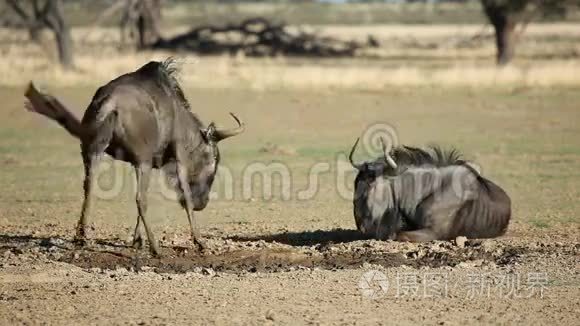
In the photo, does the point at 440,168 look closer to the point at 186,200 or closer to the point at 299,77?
the point at 186,200

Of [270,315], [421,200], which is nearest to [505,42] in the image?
[421,200]

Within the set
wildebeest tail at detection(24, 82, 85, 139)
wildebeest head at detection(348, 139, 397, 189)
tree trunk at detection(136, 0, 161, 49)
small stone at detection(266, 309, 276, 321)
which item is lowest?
small stone at detection(266, 309, 276, 321)

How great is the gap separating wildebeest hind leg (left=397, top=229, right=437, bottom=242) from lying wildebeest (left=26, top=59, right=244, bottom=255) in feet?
6.25

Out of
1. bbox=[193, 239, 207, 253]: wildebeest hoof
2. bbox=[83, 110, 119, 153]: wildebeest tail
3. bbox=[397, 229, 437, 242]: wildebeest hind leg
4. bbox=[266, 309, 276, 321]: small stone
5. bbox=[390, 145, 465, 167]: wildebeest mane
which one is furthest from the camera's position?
bbox=[390, 145, 465, 167]: wildebeest mane

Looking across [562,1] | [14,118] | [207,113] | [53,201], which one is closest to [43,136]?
[14,118]

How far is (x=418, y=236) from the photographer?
11.1m

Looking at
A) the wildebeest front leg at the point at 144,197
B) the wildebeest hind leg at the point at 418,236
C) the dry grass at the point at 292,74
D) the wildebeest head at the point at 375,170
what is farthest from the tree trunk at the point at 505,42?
the wildebeest front leg at the point at 144,197

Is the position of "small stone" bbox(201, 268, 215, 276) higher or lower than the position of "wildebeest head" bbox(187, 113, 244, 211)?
lower

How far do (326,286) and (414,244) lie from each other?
2025mm

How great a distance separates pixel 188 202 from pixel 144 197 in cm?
78

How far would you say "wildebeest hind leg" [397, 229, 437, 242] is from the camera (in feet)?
36.2

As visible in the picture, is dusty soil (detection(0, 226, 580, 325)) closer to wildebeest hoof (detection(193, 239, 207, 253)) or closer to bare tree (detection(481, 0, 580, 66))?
wildebeest hoof (detection(193, 239, 207, 253))

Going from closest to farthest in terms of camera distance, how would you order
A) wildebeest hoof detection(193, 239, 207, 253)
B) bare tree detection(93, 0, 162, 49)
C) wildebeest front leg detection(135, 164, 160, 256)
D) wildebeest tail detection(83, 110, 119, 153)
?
wildebeest tail detection(83, 110, 119, 153) < wildebeest front leg detection(135, 164, 160, 256) < wildebeest hoof detection(193, 239, 207, 253) < bare tree detection(93, 0, 162, 49)

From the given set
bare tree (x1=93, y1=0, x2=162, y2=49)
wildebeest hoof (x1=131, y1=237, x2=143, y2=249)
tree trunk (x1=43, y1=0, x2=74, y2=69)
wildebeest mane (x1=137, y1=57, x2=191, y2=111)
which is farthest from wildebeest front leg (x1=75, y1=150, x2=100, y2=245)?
bare tree (x1=93, y1=0, x2=162, y2=49)
